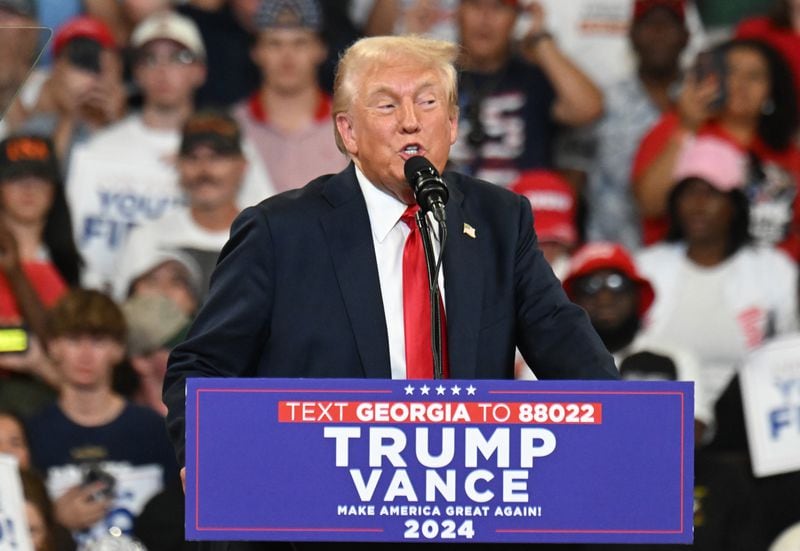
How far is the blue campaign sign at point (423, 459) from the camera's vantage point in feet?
8.70

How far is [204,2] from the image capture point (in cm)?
715

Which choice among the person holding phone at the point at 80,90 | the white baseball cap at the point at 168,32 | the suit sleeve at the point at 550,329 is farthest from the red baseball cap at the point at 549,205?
the suit sleeve at the point at 550,329

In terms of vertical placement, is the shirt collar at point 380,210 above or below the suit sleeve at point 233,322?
above

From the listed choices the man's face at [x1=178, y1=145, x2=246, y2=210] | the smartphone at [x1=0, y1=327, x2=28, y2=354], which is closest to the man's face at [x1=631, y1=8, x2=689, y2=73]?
the man's face at [x1=178, y1=145, x2=246, y2=210]

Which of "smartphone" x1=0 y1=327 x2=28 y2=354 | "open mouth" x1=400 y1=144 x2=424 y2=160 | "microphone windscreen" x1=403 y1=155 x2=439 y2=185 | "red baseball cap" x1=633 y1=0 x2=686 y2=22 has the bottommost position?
"smartphone" x1=0 y1=327 x2=28 y2=354

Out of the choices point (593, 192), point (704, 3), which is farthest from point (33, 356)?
point (704, 3)

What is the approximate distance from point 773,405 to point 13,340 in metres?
2.67

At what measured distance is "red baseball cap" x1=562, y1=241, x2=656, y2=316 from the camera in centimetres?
623

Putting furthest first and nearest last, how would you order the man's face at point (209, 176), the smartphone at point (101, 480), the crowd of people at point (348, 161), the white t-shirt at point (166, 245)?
the man's face at point (209, 176)
the white t-shirt at point (166, 245)
the crowd of people at point (348, 161)
the smartphone at point (101, 480)

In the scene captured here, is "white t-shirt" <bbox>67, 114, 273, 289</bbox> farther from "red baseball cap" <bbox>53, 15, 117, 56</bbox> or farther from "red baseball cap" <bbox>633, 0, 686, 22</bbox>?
"red baseball cap" <bbox>633, 0, 686, 22</bbox>

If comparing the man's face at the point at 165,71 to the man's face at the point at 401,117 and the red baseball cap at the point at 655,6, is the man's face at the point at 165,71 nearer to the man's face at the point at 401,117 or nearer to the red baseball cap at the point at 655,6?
the red baseball cap at the point at 655,6

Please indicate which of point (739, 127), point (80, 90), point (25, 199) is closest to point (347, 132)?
point (25, 199)

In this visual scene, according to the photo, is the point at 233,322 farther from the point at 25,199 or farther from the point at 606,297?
the point at 25,199

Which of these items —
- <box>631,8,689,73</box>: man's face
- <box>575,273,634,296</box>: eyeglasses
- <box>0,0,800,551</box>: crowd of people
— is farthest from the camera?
<box>631,8,689,73</box>: man's face
